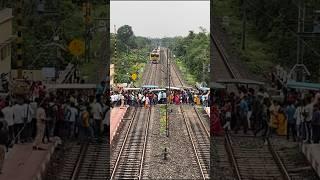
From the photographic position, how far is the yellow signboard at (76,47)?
2703 cm

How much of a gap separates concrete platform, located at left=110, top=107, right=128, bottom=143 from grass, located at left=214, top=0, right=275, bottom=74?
6.49 meters

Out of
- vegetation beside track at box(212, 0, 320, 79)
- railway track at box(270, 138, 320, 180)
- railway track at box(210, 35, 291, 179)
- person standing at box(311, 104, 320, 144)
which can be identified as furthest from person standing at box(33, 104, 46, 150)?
vegetation beside track at box(212, 0, 320, 79)

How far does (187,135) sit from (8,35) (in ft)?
32.2

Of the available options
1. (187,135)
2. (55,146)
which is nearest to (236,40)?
(187,135)

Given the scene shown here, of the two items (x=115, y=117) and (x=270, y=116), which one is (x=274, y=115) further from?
(x=115, y=117)

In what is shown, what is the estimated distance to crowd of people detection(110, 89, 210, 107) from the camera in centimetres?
2570

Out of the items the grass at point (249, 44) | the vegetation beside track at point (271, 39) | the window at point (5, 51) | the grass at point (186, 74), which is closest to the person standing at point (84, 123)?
the window at point (5, 51)

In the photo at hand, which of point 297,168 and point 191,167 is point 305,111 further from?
point 191,167

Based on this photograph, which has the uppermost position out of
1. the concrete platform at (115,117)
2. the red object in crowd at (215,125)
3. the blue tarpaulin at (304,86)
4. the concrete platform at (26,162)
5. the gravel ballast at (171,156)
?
the blue tarpaulin at (304,86)

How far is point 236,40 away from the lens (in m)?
34.7

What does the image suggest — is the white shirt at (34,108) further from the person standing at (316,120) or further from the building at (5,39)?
the building at (5,39)

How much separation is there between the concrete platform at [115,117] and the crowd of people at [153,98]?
57cm

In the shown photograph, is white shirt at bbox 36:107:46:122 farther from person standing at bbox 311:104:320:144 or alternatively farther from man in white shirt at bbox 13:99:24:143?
person standing at bbox 311:104:320:144

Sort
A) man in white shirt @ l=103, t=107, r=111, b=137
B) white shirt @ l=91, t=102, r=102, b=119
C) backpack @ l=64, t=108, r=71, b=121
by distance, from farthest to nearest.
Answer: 1. man in white shirt @ l=103, t=107, r=111, b=137
2. white shirt @ l=91, t=102, r=102, b=119
3. backpack @ l=64, t=108, r=71, b=121
